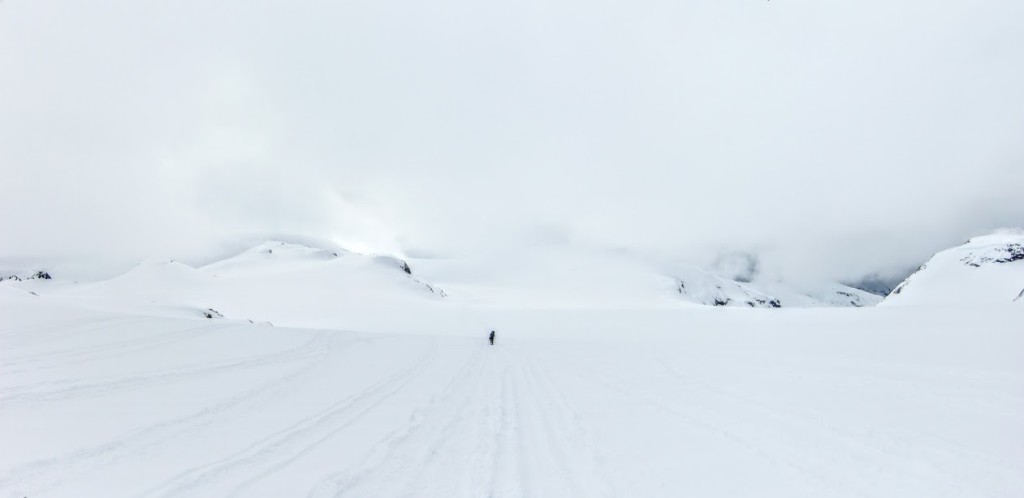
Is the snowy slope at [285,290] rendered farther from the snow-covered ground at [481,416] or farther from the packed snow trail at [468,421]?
the packed snow trail at [468,421]

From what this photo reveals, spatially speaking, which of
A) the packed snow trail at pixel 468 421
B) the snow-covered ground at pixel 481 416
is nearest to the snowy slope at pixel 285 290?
the snow-covered ground at pixel 481 416

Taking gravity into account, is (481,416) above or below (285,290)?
below

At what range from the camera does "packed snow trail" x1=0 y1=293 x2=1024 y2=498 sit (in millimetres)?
5156

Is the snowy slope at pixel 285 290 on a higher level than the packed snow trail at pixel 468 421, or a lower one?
higher

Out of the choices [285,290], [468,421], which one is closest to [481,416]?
[468,421]

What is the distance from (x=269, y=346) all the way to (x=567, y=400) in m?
11.3

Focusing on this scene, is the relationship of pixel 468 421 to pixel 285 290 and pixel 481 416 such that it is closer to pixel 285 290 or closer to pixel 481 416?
pixel 481 416

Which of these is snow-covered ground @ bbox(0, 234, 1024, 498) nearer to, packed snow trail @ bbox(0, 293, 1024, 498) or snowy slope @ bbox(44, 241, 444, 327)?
packed snow trail @ bbox(0, 293, 1024, 498)

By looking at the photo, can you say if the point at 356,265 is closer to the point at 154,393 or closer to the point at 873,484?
the point at 154,393

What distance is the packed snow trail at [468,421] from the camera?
516 cm

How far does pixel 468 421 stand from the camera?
8156 mm

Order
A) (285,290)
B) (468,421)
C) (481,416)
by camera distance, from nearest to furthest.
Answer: (468,421), (481,416), (285,290)

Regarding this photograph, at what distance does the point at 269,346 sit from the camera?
1548cm

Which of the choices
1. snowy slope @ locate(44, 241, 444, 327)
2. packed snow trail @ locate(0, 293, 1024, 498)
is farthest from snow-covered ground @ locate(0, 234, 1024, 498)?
snowy slope @ locate(44, 241, 444, 327)
